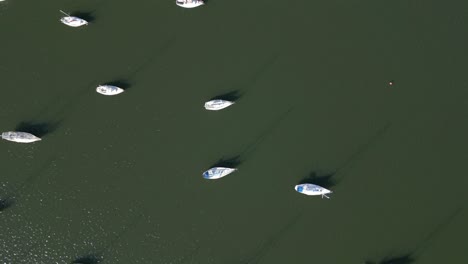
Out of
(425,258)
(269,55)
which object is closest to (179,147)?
(269,55)

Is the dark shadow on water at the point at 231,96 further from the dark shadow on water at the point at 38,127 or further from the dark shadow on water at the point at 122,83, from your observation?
the dark shadow on water at the point at 38,127

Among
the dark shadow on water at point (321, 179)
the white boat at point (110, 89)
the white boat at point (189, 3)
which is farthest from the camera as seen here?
the white boat at point (189, 3)

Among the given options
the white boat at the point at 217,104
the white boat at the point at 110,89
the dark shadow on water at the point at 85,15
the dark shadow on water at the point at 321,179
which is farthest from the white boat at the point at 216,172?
the dark shadow on water at the point at 85,15

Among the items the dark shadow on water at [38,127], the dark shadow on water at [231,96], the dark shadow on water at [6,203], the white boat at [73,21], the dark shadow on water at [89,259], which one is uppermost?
the white boat at [73,21]

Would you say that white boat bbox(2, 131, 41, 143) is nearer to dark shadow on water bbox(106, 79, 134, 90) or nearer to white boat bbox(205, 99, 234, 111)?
dark shadow on water bbox(106, 79, 134, 90)

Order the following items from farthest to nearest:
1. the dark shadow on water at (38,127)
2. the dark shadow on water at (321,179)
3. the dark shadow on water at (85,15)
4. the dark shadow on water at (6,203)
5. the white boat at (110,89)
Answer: the dark shadow on water at (85,15) < the dark shadow on water at (321,179) < the white boat at (110,89) < the dark shadow on water at (38,127) < the dark shadow on water at (6,203)

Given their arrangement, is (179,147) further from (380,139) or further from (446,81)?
(446,81)

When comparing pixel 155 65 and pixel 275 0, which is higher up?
pixel 275 0
